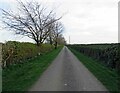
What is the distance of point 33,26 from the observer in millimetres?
41031

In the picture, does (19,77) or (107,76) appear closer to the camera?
(19,77)

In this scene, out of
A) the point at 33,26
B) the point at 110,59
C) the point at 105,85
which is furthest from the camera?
the point at 33,26

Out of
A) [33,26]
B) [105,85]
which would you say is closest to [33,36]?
[33,26]

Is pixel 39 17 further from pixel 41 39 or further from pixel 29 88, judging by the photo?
pixel 29 88

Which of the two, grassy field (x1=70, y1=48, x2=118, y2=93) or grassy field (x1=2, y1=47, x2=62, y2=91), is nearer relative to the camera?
grassy field (x1=2, y1=47, x2=62, y2=91)

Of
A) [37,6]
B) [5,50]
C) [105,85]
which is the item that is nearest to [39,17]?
[37,6]

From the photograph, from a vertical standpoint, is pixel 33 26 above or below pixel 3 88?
above

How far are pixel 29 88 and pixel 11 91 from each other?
0.94 metres

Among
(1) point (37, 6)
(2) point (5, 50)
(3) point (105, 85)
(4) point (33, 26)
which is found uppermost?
(1) point (37, 6)

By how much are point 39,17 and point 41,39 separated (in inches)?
153

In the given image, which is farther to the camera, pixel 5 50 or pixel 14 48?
pixel 14 48

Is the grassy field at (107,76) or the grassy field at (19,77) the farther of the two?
the grassy field at (107,76)

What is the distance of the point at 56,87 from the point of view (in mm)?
10891

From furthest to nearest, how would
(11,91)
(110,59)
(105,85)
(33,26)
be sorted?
(33,26) < (110,59) < (105,85) < (11,91)
